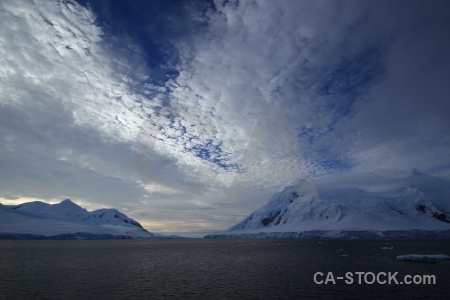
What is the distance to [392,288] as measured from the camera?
123ft

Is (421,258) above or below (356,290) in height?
above

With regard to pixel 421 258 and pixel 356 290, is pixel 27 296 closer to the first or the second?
pixel 356 290

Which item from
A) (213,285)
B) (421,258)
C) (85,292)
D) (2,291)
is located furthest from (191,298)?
(421,258)

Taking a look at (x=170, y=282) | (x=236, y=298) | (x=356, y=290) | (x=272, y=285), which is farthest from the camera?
(x=170, y=282)

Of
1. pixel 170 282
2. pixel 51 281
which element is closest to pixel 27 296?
pixel 51 281

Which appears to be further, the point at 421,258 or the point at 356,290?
the point at 421,258

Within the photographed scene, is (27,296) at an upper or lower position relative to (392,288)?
lower

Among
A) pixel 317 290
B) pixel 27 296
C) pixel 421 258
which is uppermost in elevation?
pixel 421 258

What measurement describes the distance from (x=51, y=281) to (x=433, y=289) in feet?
180

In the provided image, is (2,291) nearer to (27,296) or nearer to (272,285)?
(27,296)

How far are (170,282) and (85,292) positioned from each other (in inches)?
487

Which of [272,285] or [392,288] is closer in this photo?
[392,288]

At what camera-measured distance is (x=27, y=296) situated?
3531cm

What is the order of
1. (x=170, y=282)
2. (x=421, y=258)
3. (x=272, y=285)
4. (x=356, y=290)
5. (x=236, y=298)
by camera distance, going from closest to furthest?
(x=236, y=298)
(x=356, y=290)
(x=272, y=285)
(x=170, y=282)
(x=421, y=258)
